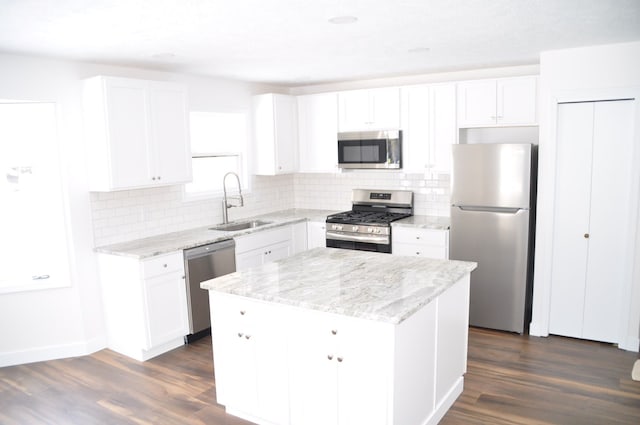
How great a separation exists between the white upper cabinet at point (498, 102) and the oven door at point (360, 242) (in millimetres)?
1460

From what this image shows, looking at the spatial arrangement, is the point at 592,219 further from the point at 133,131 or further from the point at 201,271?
the point at 133,131

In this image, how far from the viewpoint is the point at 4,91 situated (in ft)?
13.0

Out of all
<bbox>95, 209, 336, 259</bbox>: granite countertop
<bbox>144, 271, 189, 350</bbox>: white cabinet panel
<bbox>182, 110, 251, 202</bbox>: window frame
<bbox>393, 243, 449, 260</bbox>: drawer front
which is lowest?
<bbox>144, 271, 189, 350</bbox>: white cabinet panel

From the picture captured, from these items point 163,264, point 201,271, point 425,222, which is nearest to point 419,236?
point 425,222

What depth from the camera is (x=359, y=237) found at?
5.51 meters

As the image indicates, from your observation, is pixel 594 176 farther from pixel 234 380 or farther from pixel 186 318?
pixel 186 318

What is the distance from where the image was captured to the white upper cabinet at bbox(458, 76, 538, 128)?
4.80m

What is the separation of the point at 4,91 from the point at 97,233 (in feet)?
4.49

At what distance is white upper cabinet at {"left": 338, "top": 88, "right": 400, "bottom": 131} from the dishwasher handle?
1.99m

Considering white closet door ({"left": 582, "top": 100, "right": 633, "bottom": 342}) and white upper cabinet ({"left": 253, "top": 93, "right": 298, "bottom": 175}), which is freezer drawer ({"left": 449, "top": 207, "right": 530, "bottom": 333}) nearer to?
white closet door ({"left": 582, "top": 100, "right": 633, "bottom": 342})

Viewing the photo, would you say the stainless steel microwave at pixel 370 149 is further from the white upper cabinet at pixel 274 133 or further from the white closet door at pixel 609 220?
the white closet door at pixel 609 220

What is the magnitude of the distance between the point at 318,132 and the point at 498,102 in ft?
7.01

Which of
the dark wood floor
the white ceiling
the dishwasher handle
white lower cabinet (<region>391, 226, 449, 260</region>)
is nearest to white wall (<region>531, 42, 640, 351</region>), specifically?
the white ceiling

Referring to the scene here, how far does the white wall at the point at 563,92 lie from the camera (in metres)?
4.18
